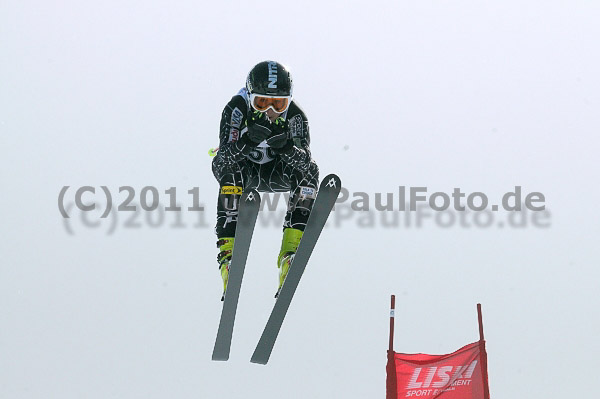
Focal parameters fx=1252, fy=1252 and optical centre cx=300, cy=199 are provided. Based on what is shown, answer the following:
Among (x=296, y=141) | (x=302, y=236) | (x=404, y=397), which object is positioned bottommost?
(x=404, y=397)

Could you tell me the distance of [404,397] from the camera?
61.1 ft

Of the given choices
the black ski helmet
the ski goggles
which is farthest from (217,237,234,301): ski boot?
the black ski helmet

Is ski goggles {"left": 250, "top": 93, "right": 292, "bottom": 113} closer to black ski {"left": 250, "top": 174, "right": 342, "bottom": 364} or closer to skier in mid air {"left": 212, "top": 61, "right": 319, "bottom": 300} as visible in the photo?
skier in mid air {"left": 212, "top": 61, "right": 319, "bottom": 300}

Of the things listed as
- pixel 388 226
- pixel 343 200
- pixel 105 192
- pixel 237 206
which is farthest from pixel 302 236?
pixel 105 192

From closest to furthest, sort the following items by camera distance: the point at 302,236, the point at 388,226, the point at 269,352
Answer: the point at 302,236 < the point at 269,352 < the point at 388,226

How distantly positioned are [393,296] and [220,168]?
15.4 ft

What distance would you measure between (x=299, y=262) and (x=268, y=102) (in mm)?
2068

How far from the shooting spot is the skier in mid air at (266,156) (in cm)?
1584

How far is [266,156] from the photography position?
16.3 meters

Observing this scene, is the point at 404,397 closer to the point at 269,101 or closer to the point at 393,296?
the point at 393,296

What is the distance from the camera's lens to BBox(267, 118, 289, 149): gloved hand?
620 inches

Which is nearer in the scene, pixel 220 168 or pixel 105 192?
pixel 220 168

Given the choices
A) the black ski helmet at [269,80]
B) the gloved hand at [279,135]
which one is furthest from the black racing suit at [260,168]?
the black ski helmet at [269,80]

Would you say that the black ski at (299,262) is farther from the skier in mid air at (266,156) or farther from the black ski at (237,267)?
the black ski at (237,267)
